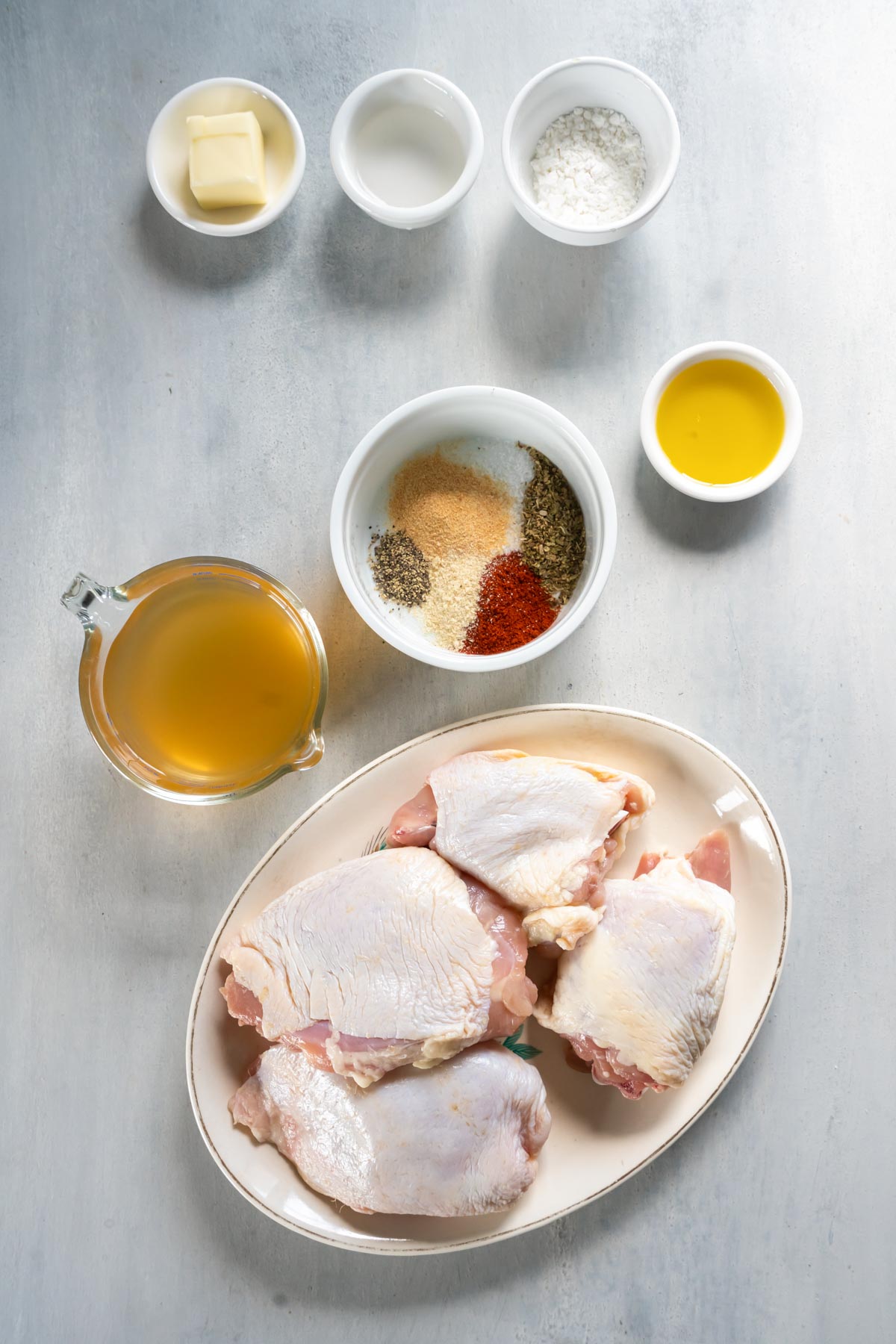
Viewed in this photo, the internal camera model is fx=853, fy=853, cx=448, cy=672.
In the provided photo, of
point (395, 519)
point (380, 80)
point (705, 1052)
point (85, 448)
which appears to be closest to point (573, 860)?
point (705, 1052)

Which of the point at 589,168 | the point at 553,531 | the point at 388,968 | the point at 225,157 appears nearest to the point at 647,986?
the point at 388,968

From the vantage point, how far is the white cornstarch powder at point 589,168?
135 centimetres

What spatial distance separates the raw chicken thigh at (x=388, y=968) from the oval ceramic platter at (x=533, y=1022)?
0.11 m

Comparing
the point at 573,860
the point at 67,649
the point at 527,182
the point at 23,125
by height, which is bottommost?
the point at 67,649

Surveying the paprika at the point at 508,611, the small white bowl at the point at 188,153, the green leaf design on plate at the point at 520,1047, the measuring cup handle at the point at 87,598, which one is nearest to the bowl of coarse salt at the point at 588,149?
the small white bowl at the point at 188,153

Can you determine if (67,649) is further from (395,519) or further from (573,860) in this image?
(573,860)

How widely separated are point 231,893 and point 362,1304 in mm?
719

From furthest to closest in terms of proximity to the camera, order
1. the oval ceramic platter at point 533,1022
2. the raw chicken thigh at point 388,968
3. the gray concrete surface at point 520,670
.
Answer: the gray concrete surface at point 520,670 → the oval ceramic platter at point 533,1022 → the raw chicken thigh at point 388,968

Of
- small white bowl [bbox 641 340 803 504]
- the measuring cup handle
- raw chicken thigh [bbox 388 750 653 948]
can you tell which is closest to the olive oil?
small white bowl [bbox 641 340 803 504]

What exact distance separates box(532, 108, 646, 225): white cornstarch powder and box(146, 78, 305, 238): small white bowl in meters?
0.40

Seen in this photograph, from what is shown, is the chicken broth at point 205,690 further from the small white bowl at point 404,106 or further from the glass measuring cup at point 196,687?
the small white bowl at point 404,106

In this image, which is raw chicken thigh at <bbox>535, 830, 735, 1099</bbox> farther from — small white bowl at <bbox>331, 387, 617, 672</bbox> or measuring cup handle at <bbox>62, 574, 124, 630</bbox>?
measuring cup handle at <bbox>62, 574, 124, 630</bbox>

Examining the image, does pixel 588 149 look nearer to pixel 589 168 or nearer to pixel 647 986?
pixel 589 168

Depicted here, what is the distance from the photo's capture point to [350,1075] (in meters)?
1.18
